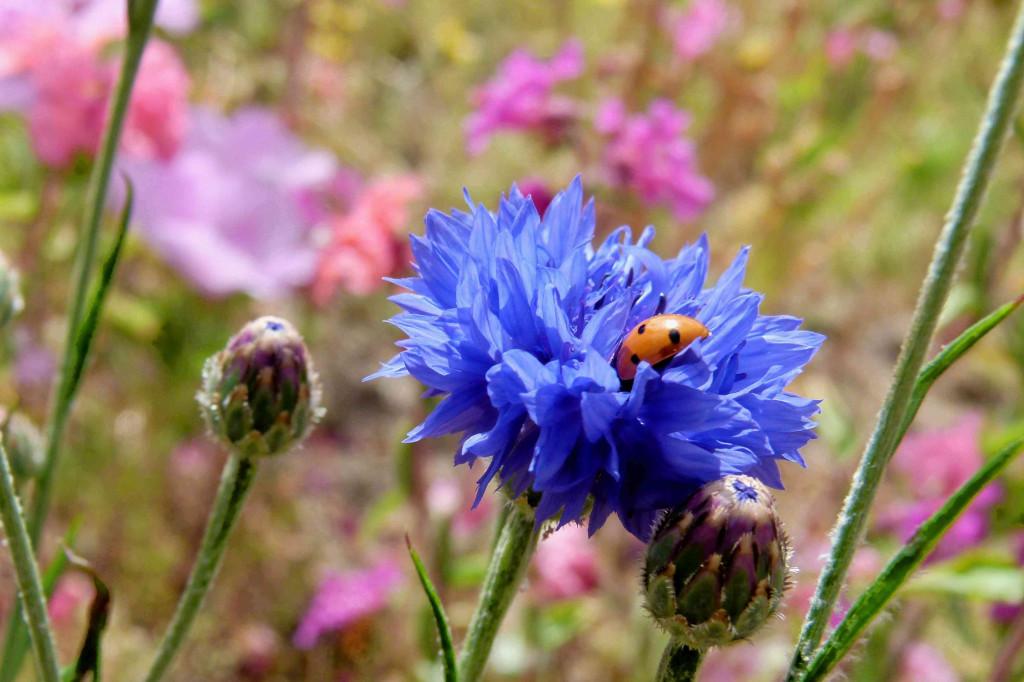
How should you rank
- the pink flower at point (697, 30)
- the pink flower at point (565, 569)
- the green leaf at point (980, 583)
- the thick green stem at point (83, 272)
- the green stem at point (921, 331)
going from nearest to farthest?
the green stem at point (921, 331), the thick green stem at point (83, 272), the green leaf at point (980, 583), the pink flower at point (565, 569), the pink flower at point (697, 30)

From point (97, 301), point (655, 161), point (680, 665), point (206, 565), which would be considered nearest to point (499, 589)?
point (680, 665)

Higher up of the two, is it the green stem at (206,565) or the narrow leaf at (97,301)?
the narrow leaf at (97,301)

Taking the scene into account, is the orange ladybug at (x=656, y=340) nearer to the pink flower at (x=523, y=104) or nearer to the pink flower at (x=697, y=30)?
the pink flower at (x=523, y=104)

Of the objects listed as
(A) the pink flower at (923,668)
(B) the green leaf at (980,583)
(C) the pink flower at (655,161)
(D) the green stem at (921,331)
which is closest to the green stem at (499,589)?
(D) the green stem at (921,331)

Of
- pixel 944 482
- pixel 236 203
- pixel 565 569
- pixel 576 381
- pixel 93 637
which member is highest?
pixel 236 203

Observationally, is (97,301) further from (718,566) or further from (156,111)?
(156,111)
